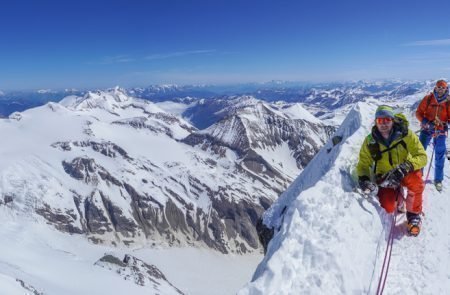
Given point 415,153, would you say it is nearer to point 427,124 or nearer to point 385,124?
point 385,124

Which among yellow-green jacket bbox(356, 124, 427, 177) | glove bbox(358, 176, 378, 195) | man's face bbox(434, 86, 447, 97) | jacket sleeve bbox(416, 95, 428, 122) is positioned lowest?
glove bbox(358, 176, 378, 195)

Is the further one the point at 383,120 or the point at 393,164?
the point at 393,164

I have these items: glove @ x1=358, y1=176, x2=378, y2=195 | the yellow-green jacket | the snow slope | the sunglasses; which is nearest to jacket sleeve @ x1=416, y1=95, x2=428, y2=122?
the snow slope

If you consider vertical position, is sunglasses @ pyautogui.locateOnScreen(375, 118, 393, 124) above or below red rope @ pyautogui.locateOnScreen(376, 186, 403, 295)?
above

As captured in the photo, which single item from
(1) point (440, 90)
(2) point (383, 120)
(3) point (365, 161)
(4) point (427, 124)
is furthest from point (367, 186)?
(1) point (440, 90)

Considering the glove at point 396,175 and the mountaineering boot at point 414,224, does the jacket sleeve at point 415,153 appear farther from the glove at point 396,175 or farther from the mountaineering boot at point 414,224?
the mountaineering boot at point 414,224

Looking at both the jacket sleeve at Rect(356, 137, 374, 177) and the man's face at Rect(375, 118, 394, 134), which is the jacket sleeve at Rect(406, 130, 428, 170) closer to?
the man's face at Rect(375, 118, 394, 134)
